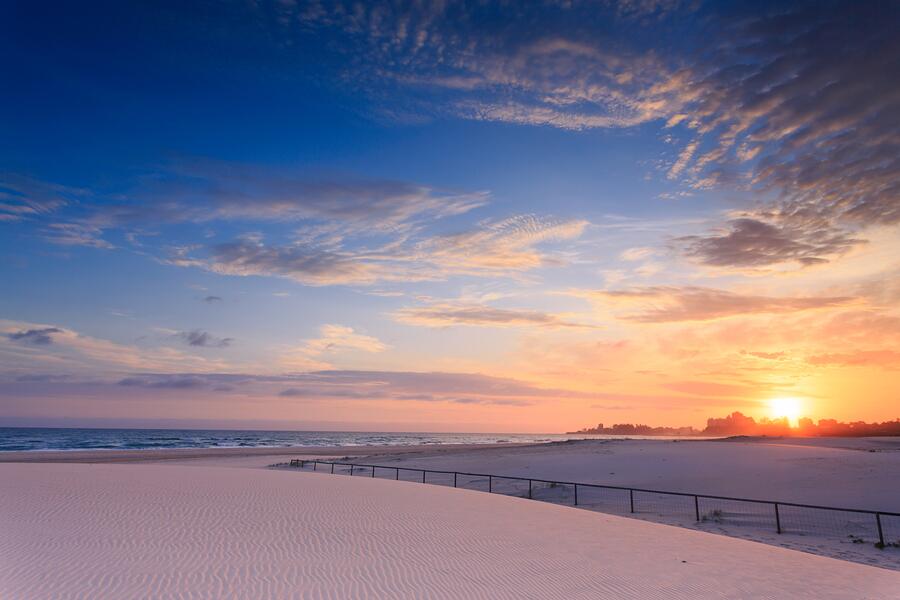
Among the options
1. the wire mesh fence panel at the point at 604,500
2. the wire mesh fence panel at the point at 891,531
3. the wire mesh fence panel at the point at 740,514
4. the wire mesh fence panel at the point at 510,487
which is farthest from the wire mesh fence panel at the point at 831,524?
the wire mesh fence panel at the point at 510,487

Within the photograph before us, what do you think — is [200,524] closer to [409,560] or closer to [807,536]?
[409,560]

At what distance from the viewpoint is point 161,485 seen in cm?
2333

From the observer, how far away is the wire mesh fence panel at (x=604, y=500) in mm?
26756

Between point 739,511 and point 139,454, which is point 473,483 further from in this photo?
Answer: point 139,454

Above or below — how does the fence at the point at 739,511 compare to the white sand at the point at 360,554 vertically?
below

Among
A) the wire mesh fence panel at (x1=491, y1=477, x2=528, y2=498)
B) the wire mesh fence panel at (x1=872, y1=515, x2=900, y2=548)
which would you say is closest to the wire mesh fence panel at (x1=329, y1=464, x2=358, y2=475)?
the wire mesh fence panel at (x1=491, y1=477, x2=528, y2=498)

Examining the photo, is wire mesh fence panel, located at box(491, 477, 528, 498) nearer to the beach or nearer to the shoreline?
the beach

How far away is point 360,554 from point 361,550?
41 cm

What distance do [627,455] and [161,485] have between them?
37167 mm

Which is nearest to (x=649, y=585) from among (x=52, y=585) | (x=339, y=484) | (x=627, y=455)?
(x=52, y=585)

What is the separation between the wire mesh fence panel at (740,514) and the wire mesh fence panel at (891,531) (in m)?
3.40

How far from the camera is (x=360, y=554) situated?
497 inches

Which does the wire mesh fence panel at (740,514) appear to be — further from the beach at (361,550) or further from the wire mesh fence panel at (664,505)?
the beach at (361,550)

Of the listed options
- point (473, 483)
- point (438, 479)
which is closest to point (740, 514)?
point (473, 483)
